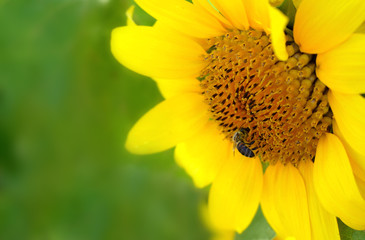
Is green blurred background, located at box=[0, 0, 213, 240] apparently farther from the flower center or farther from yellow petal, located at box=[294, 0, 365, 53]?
Result: yellow petal, located at box=[294, 0, 365, 53]

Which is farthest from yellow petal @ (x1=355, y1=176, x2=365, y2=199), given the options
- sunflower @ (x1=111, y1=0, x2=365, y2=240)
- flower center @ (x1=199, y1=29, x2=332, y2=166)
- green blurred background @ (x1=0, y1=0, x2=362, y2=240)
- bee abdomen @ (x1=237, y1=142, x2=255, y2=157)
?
green blurred background @ (x1=0, y1=0, x2=362, y2=240)

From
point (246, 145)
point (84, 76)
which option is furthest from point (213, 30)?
point (84, 76)

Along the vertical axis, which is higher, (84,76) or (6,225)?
(84,76)

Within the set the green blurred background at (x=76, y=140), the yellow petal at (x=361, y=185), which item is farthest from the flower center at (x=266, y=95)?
the green blurred background at (x=76, y=140)

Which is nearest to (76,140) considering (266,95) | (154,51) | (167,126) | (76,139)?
(76,139)

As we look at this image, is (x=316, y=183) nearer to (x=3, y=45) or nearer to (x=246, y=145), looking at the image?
(x=246, y=145)

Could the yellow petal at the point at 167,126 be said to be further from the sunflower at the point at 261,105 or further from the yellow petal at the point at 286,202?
the yellow petal at the point at 286,202

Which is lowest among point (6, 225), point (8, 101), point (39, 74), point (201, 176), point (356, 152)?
point (6, 225)

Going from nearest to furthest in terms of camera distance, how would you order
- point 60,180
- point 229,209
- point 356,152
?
1. point 356,152
2. point 229,209
3. point 60,180
